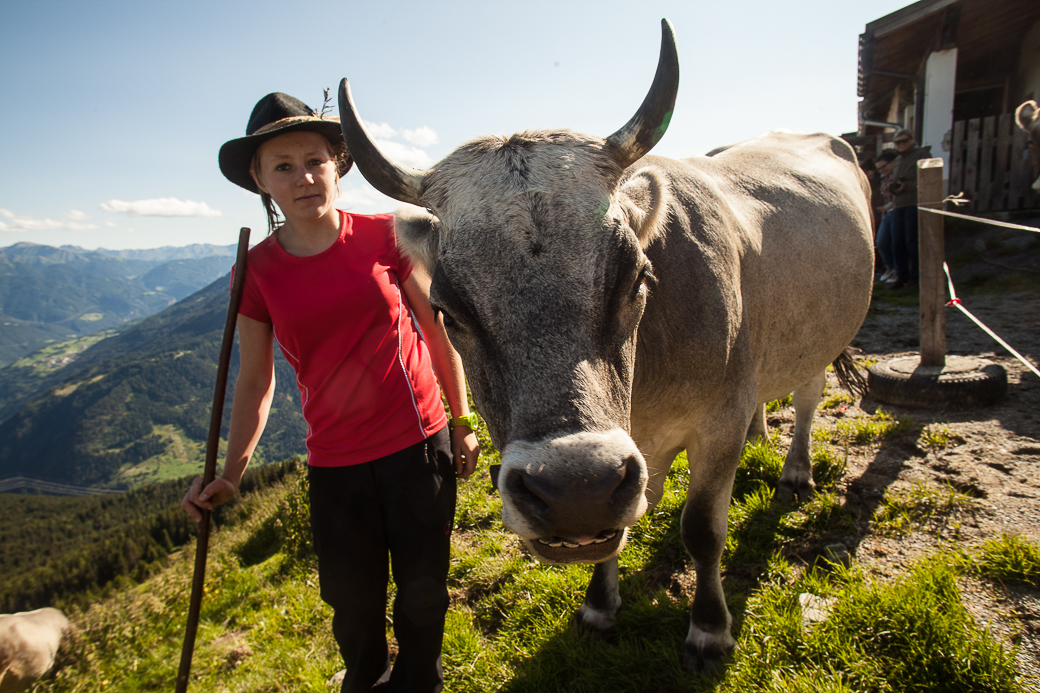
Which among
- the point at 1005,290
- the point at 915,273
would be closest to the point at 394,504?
the point at 1005,290

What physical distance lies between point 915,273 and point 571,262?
11.3 metres

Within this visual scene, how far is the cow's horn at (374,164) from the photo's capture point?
7.04ft

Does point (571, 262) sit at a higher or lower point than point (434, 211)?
lower

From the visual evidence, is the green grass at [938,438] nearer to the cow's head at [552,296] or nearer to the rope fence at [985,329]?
the rope fence at [985,329]

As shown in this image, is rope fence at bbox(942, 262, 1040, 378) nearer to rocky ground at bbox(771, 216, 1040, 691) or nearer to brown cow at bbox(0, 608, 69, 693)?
rocky ground at bbox(771, 216, 1040, 691)

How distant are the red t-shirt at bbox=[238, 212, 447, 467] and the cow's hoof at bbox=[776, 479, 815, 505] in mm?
2837

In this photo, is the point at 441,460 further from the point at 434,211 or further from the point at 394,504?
the point at 434,211

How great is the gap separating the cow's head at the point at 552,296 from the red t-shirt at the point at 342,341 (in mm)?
512

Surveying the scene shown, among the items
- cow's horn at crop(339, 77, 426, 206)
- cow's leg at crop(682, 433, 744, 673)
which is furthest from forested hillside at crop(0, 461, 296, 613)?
cow's horn at crop(339, 77, 426, 206)

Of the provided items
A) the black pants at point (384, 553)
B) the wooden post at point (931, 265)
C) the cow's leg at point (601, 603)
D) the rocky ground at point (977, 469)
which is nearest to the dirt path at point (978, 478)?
the rocky ground at point (977, 469)

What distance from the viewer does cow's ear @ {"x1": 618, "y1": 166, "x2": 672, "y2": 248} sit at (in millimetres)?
2271

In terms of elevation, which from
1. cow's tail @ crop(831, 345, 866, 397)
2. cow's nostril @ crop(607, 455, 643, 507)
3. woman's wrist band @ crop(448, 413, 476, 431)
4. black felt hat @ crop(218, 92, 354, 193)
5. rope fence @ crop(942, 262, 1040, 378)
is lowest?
cow's tail @ crop(831, 345, 866, 397)

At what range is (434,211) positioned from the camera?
2.26 m

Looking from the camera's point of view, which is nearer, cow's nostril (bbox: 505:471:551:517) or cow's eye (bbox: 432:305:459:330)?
cow's nostril (bbox: 505:471:551:517)
